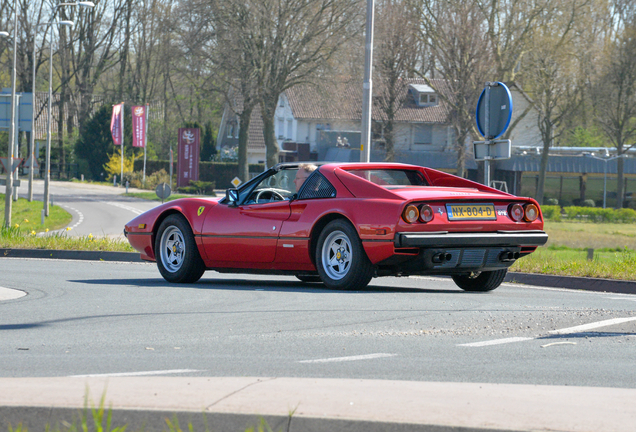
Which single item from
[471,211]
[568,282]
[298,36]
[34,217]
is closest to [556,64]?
[298,36]

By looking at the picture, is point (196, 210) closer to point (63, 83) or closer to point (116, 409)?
point (116, 409)

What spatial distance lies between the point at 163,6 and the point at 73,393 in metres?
63.9

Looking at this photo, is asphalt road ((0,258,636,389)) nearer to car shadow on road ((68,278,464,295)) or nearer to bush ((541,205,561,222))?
car shadow on road ((68,278,464,295))

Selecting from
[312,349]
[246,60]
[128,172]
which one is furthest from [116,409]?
[128,172]

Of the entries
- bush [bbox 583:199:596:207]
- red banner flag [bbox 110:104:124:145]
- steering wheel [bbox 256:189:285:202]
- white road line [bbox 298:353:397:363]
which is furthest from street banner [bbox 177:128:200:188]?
white road line [bbox 298:353:397:363]

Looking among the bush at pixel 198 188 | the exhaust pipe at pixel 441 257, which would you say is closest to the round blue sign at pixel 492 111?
the exhaust pipe at pixel 441 257

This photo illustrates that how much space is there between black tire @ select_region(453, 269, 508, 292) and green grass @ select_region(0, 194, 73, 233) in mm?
24479

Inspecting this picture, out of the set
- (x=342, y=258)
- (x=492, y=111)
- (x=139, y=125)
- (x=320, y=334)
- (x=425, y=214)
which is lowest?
(x=320, y=334)

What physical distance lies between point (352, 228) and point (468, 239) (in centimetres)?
115

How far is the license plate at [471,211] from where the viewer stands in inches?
340

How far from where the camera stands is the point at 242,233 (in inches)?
390

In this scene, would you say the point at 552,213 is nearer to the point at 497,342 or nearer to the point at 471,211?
the point at 471,211

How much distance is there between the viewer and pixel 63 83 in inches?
2869

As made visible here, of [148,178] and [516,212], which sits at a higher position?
[516,212]
